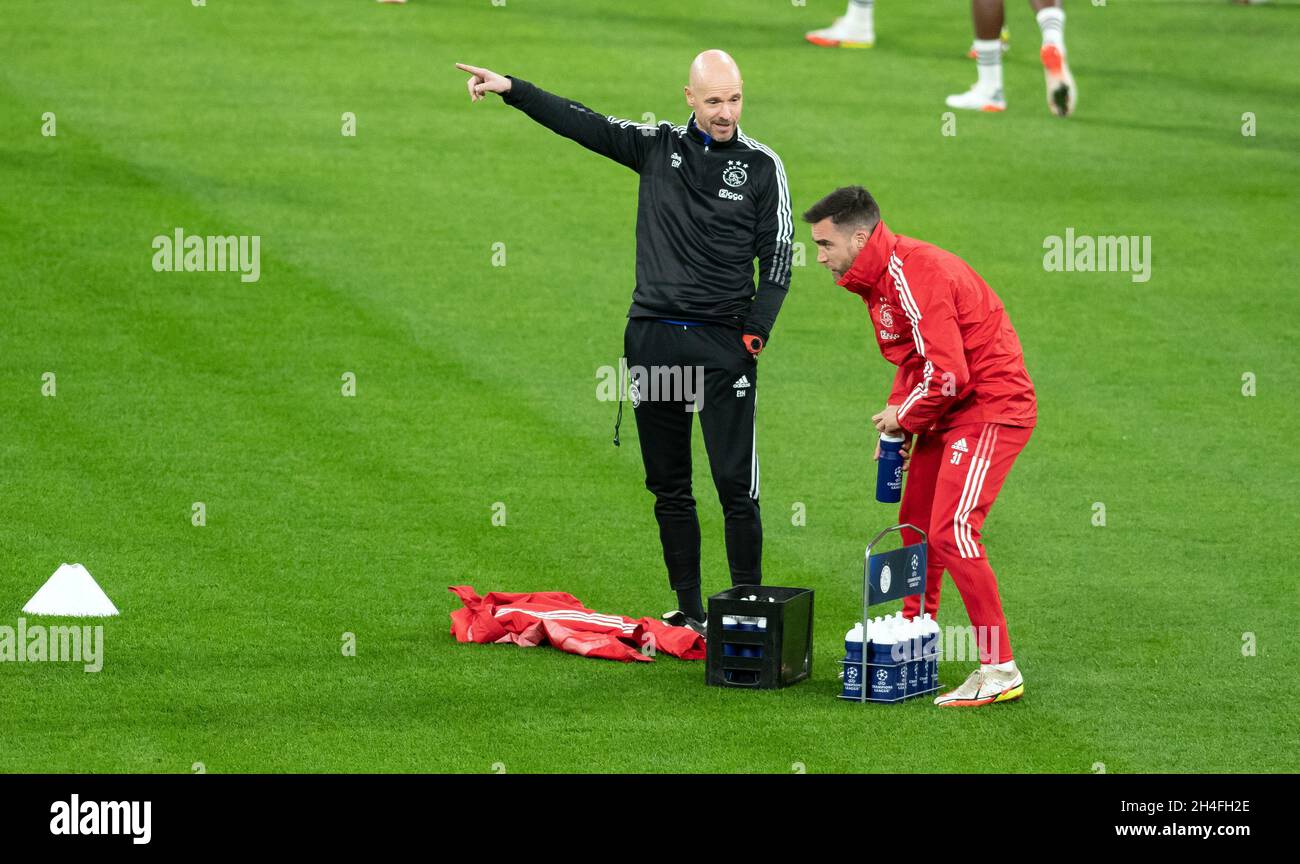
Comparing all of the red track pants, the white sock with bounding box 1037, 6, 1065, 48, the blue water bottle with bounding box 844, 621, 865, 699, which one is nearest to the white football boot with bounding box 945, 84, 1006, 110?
the white sock with bounding box 1037, 6, 1065, 48

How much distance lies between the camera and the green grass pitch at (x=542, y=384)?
858 cm

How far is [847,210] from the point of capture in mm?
8570

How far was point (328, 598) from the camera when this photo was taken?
10359mm

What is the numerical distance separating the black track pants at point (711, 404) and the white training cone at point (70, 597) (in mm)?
2759

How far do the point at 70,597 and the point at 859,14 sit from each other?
16.2 metres

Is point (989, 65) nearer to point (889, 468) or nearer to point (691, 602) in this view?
point (691, 602)

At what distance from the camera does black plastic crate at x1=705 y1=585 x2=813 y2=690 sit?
8.77 metres

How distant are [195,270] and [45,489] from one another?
4.86 metres

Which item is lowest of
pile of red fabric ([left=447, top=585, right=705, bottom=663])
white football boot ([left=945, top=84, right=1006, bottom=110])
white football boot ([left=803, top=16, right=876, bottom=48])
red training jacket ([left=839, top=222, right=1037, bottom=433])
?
pile of red fabric ([left=447, top=585, right=705, bottom=663])

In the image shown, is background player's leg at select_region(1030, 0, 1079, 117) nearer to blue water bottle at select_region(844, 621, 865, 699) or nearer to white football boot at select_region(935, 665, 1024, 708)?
white football boot at select_region(935, 665, 1024, 708)

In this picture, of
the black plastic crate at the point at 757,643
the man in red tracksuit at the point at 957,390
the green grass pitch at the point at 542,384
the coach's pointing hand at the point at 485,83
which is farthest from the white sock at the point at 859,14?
the black plastic crate at the point at 757,643

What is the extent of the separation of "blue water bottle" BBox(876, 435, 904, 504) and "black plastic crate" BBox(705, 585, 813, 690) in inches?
23.5
